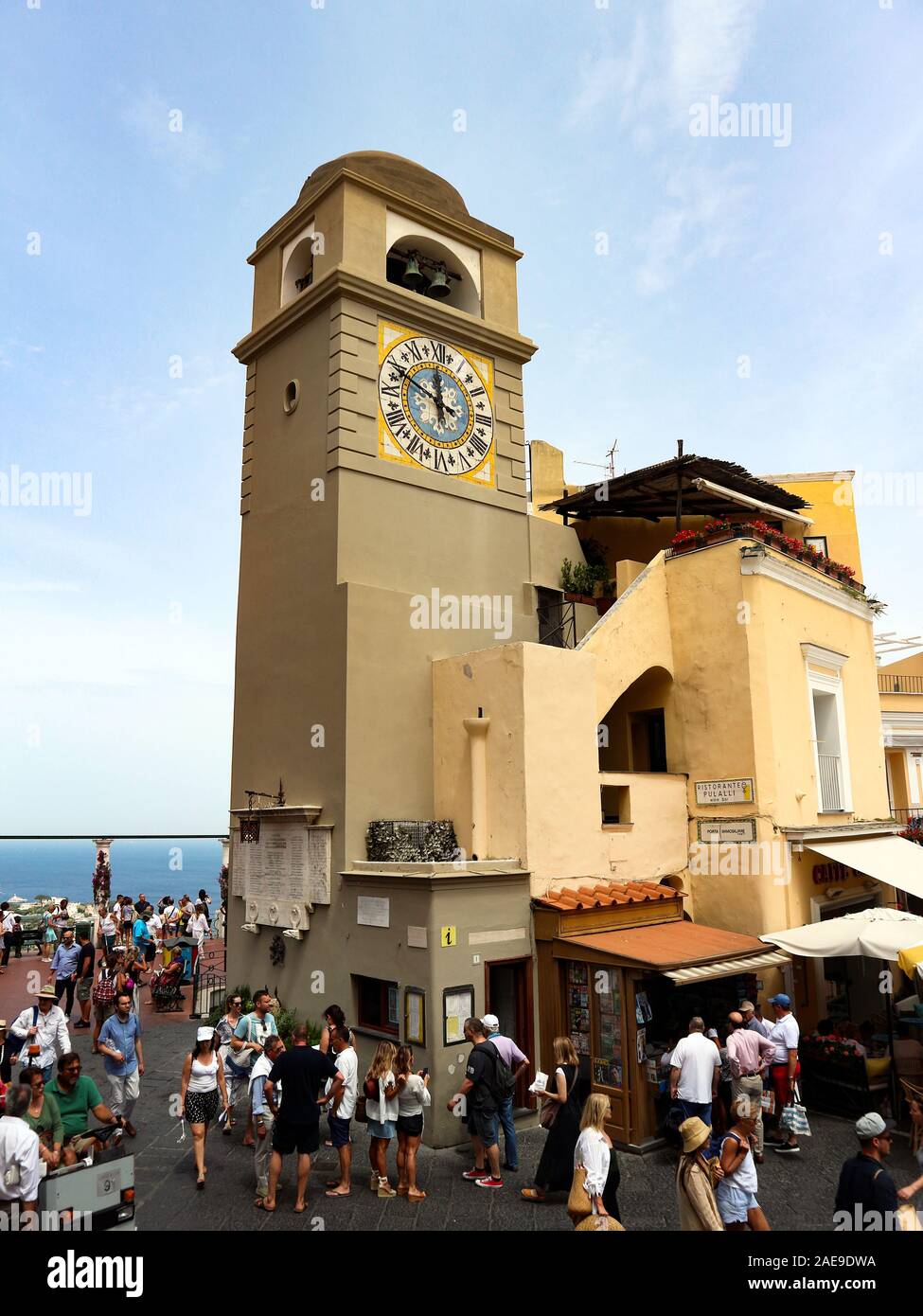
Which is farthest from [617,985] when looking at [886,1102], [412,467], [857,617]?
[857,617]

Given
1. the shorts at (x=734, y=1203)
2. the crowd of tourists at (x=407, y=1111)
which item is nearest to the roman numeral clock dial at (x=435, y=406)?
the crowd of tourists at (x=407, y=1111)

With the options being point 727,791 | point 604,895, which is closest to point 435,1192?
A: point 604,895

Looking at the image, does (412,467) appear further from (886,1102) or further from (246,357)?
(886,1102)

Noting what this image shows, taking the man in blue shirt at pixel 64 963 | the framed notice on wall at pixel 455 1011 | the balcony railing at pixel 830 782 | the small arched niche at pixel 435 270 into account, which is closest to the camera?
the framed notice on wall at pixel 455 1011

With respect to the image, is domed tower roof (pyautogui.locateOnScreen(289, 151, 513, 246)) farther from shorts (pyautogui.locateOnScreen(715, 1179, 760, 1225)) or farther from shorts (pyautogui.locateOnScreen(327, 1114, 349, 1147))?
shorts (pyautogui.locateOnScreen(715, 1179, 760, 1225))

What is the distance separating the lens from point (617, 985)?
1119cm

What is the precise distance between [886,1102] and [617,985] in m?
4.24

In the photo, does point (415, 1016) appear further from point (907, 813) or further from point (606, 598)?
point (907, 813)

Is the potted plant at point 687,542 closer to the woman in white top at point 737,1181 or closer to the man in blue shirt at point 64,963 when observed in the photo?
the woman in white top at point 737,1181

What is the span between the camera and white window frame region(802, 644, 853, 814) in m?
16.4

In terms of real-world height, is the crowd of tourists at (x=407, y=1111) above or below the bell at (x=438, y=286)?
below

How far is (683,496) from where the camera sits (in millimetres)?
19797

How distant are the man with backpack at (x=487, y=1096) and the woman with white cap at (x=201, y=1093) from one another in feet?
8.34

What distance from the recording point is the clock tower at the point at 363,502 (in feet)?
46.8
